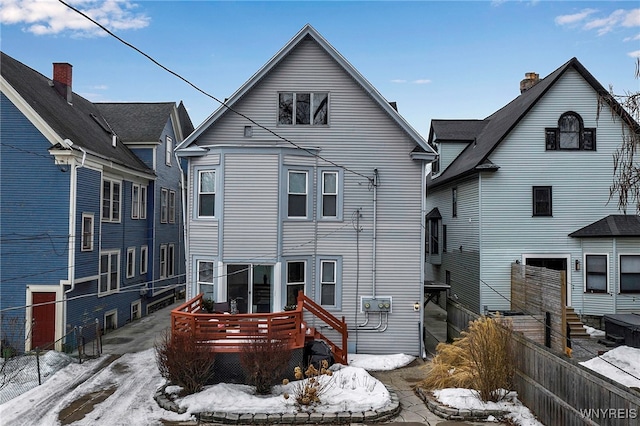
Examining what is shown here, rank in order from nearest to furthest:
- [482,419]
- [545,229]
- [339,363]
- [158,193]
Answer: [482,419] < [339,363] < [545,229] < [158,193]

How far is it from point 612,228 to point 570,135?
396 centimetres

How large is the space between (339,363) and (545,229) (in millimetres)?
10700

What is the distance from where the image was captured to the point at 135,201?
69.9 feet

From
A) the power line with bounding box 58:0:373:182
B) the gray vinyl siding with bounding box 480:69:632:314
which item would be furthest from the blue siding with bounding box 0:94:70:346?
the gray vinyl siding with bounding box 480:69:632:314

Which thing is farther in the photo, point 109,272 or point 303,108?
point 109,272

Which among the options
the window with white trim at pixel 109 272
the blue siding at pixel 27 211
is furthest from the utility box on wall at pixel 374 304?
the window with white trim at pixel 109 272

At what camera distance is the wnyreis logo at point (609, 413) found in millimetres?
6520

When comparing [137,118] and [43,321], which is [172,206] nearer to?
[137,118]

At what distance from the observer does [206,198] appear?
47.4ft

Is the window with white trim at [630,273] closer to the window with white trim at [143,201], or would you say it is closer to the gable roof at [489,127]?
the gable roof at [489,127]

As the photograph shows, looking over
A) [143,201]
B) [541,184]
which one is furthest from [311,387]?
[143,201]

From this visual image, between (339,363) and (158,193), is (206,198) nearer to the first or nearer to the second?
(339,363)

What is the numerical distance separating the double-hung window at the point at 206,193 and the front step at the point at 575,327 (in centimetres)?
1283

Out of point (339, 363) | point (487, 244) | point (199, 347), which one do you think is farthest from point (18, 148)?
point (487, 244)
